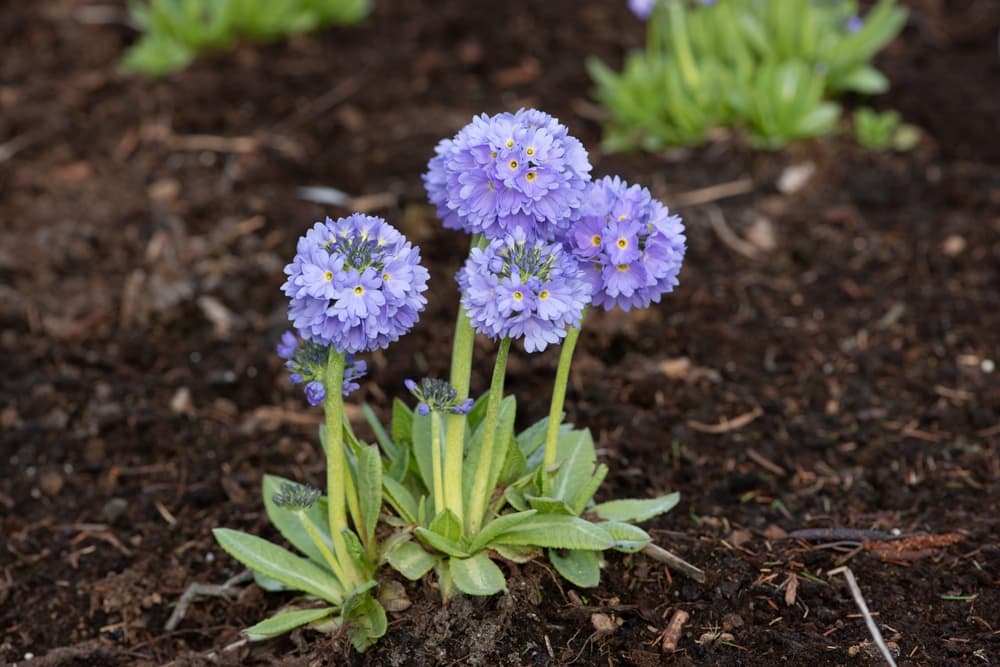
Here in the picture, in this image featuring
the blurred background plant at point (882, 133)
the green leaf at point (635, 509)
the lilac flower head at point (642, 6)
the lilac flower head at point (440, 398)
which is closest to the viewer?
the lilac flower head at point (440, 398)

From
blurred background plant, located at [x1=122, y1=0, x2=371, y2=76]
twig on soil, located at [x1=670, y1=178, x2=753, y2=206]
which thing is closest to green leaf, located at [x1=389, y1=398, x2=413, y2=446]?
twig on soil, located at [x1=670, y1=178, x2=753, y2=206]

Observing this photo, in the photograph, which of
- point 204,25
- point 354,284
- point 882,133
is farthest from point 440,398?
point 204,25

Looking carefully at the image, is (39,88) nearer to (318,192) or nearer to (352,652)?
(318,192)

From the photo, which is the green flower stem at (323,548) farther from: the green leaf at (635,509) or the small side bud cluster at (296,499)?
the green leaf at (635,509)

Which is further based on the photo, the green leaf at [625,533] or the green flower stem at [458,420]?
the green leaf at [625,533]

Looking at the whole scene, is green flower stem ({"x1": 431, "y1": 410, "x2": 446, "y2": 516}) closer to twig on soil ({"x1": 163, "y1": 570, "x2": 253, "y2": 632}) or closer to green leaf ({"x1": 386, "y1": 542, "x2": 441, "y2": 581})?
green leaf ({"x1": 386, "y1": 542, "x2": 441, "y2": 581})

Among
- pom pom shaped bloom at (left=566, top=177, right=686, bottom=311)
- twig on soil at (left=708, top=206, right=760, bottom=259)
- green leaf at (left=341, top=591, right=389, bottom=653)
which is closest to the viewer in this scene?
pom pom shaped bloom at (left=566, top=177, right=686, bottom=311)

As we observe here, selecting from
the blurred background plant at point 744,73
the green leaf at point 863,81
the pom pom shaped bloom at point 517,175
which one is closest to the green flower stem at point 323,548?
the pom pom shaped bloom at point 517,175
